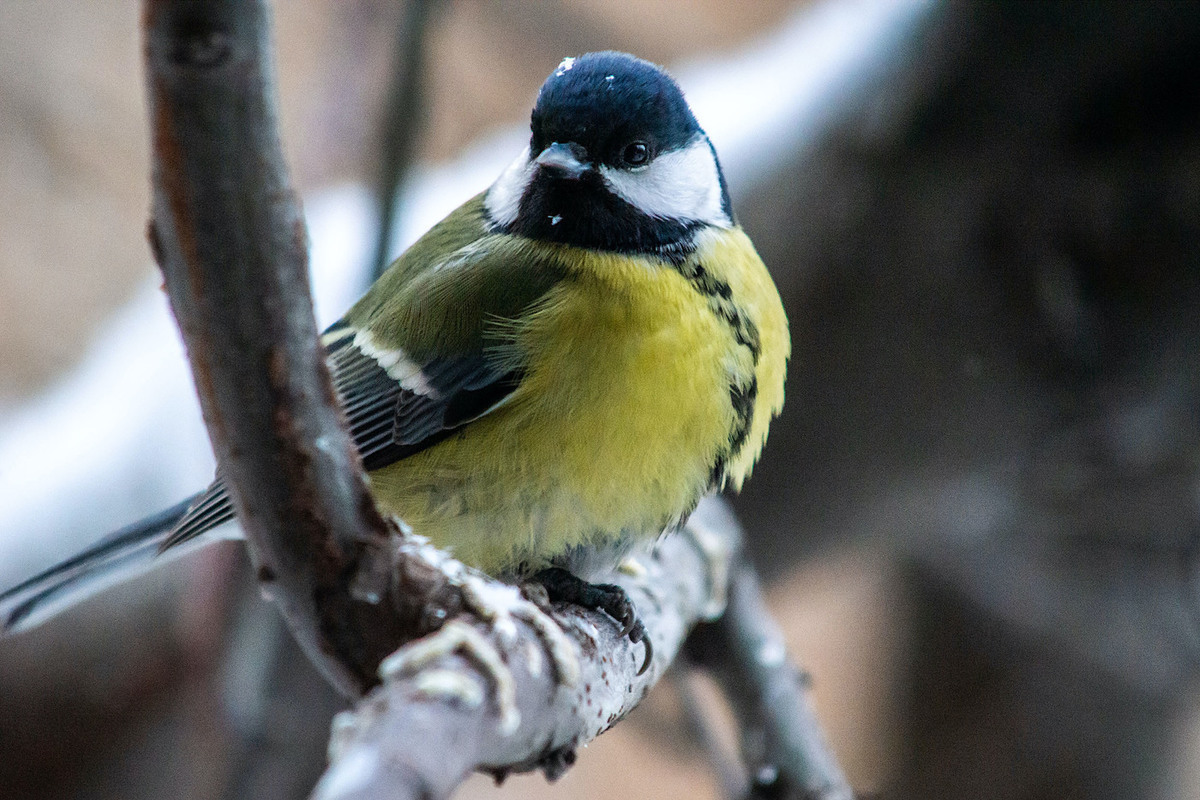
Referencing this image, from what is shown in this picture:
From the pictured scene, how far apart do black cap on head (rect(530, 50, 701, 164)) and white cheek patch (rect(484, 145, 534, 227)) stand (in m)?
0.03

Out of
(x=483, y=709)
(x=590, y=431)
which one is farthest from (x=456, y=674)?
(x=590, y=431)

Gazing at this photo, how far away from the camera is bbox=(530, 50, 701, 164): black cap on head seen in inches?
34.9

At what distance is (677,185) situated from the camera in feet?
3.20

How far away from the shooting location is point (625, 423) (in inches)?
31.1

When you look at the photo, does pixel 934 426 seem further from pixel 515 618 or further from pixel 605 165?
pixel 515 618

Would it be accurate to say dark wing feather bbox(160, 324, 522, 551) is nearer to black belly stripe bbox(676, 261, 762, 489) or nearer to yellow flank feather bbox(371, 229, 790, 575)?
yellow flank feather bbox(371, 229, 790, 575)

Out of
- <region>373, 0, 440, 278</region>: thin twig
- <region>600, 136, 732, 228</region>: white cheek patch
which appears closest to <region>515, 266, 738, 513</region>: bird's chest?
<region>600, 136, 732, 228</region>: white cheek patch

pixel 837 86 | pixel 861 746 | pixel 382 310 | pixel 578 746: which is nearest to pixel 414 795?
pixel 578 746

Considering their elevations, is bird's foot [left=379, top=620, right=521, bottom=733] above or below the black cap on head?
below

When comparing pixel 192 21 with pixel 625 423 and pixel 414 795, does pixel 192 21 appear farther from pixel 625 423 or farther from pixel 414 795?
pixel 625 423

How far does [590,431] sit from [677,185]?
30 cm

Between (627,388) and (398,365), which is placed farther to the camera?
(398,365)

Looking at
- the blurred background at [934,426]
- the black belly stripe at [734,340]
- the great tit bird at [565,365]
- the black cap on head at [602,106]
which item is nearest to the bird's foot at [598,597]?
the great tit bird at [565,365]

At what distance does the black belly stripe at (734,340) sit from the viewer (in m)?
0.87
